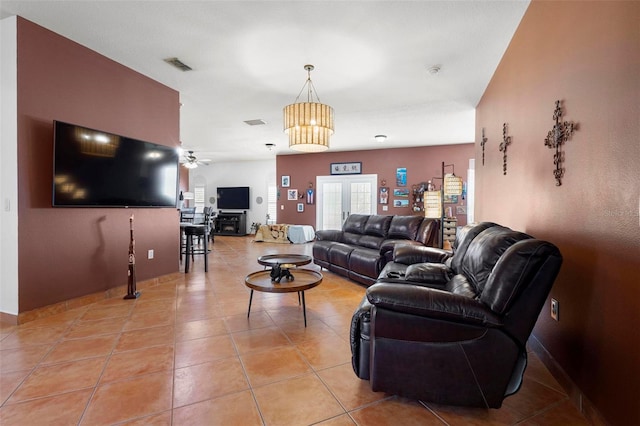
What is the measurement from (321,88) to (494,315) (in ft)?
11.8

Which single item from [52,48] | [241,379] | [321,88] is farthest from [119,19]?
[241,379]

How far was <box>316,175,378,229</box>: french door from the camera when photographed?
27.8 ft

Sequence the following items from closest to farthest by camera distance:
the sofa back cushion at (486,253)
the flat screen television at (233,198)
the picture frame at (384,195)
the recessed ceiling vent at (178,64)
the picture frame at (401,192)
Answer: the sofa back cushion at (486,253)
the recessed ceiling vent at (178,64)
the picture frame at (401,192)
the picture frame at (384,195)
the flat screen television at (233,198)

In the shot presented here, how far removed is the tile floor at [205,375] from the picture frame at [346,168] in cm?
593

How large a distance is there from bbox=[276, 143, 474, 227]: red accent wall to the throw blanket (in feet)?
2.68

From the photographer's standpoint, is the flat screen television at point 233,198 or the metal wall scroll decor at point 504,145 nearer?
the metal wall scroll decor at point 504,145

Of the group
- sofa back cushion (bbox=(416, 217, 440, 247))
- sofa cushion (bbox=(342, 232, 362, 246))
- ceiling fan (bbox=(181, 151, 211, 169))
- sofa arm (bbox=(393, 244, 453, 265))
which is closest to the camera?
sofa arm (bbox=(393, 244, 453, 265))

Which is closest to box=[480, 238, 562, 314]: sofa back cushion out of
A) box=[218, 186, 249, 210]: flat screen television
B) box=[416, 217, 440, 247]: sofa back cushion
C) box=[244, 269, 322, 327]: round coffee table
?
box=[244, 269, 322, 327]: round coffee table

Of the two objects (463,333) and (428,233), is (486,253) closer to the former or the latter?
(463,333)

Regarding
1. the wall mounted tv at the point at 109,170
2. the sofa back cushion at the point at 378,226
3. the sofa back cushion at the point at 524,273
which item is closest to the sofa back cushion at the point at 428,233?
the sofa back cushion at the point at 378,226

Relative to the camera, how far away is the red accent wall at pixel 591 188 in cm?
129

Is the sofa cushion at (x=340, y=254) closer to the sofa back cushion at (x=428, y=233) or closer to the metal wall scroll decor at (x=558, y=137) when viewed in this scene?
the sofa back cushion at (x=428, y=233)

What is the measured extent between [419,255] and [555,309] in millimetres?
1464

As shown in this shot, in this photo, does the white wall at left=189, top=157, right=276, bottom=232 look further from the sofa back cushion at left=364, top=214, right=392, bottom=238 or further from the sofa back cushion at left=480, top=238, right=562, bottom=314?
the sofa back cushion at left=480, top=238, right=562, bottom=314
